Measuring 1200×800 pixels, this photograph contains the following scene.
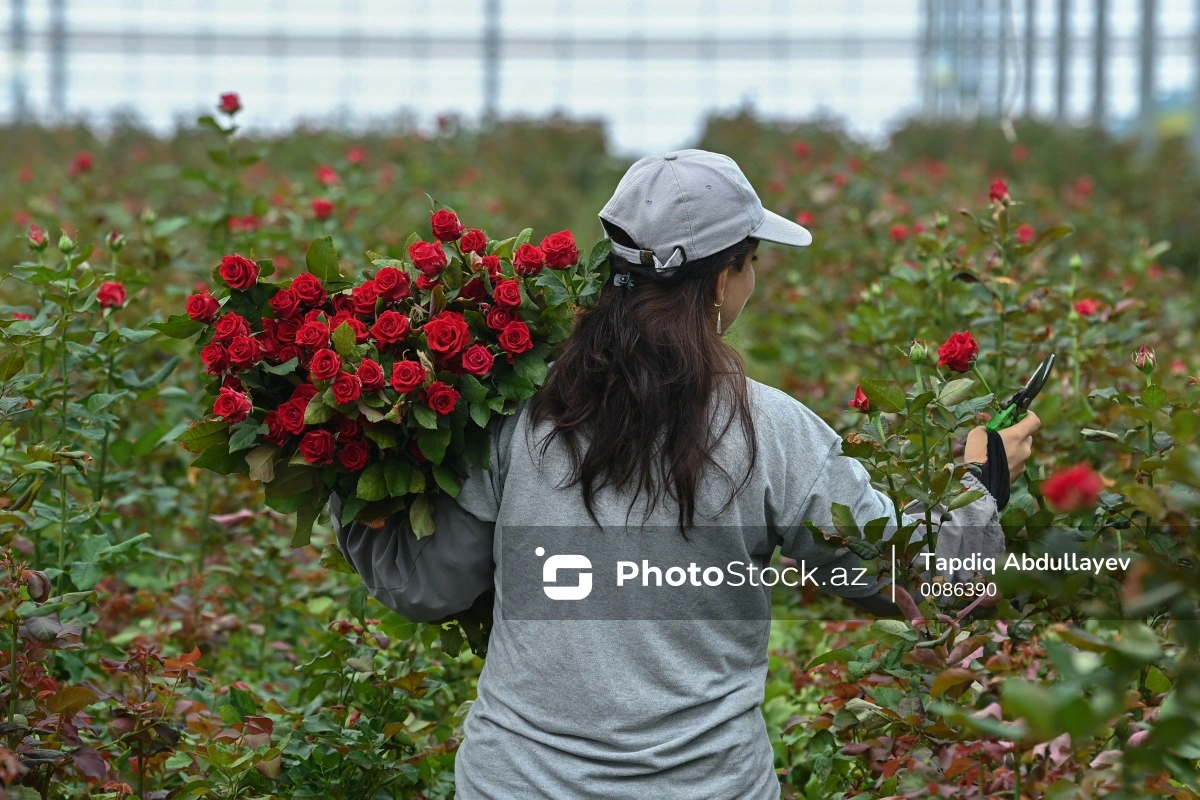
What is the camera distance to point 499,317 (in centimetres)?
188

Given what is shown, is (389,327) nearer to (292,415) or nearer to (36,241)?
(292,415)

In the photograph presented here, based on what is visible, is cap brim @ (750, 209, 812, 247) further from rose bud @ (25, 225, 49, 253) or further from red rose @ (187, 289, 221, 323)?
rose bud @ (25, 225, 49, 253)

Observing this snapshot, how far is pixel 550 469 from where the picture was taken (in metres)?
1.79

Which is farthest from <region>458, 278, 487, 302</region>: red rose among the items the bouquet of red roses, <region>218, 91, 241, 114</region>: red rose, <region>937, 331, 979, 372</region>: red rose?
<region>218, 91, 241, 114</region>: red rose

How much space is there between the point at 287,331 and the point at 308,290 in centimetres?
8

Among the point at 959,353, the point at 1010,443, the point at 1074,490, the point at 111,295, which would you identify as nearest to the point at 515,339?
the point at 959,353

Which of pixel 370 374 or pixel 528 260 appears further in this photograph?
pixel 528 260

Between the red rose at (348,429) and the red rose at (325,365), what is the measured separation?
0.09 meters

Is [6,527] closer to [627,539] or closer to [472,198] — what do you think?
[627,539]

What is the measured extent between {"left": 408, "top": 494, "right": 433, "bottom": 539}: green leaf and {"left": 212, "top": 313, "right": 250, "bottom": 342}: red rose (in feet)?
1.10

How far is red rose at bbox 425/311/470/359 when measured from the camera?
5.92ft

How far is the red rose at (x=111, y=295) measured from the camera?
2639mm

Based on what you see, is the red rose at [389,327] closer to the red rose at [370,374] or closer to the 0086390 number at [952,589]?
the red rose at [370,374]

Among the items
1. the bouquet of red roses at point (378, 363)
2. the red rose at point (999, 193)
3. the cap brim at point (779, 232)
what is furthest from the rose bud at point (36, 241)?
the red rose at point (999, 193)
